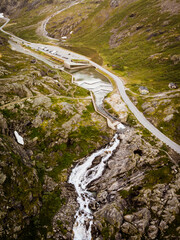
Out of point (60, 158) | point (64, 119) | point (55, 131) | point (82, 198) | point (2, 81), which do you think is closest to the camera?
point (82, 198)

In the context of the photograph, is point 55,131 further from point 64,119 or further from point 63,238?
point 63,238

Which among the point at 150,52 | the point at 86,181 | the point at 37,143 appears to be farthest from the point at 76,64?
the point at 86,181

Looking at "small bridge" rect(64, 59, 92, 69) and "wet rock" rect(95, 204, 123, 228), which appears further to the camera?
"small bridge" rect(64, 59, 92, 69)

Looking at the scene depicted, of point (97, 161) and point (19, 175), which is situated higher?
point (19, 175)

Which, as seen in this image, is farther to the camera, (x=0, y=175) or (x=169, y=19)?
(x=169, y=19)

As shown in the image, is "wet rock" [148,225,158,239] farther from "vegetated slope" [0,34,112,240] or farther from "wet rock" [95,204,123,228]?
"vegetated slope" [0,34,112,240]

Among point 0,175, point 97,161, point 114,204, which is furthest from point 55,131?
point 114,204

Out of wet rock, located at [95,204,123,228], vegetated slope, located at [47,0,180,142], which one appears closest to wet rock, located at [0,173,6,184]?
wet rock, located at [95,204,123,228]
